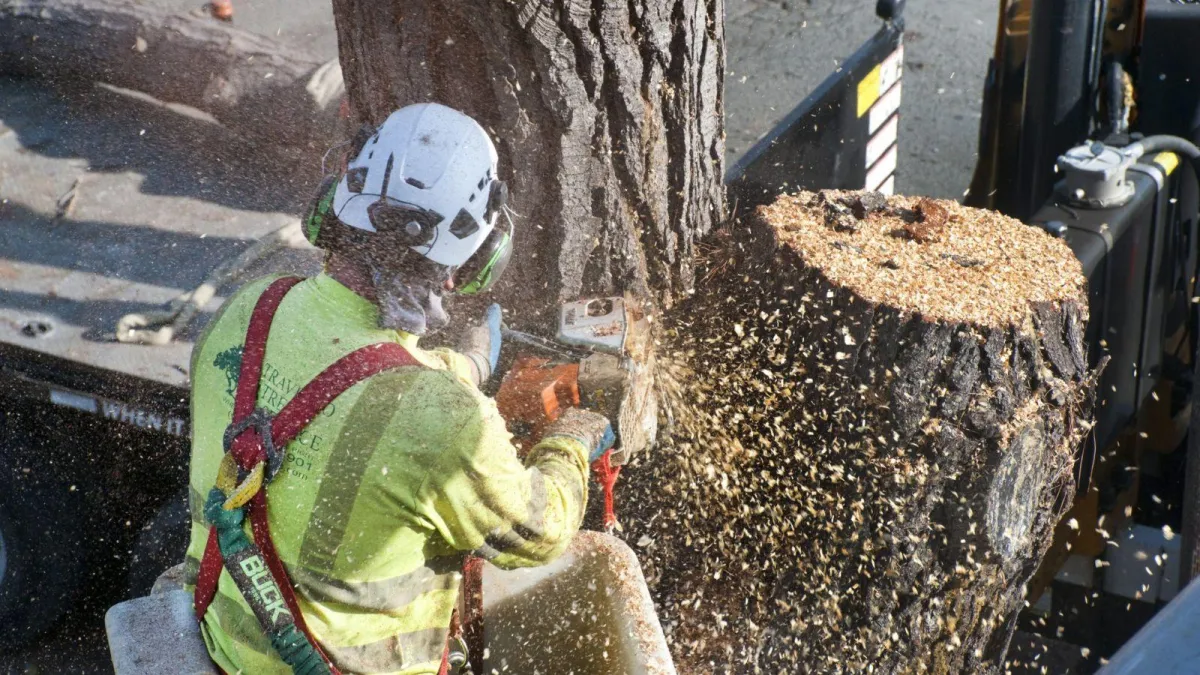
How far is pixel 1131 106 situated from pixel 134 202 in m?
3.54

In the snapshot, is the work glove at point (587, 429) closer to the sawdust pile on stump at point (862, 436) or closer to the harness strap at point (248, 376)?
the sawdust pile on stump at point (862, 436)

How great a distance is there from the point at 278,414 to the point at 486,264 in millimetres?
547

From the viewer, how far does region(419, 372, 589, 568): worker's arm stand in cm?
206

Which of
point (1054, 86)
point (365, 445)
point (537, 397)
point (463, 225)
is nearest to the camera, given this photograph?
point (365, 445)

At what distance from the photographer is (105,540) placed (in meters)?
3.89

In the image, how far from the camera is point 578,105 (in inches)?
100

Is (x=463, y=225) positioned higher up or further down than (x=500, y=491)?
higher up

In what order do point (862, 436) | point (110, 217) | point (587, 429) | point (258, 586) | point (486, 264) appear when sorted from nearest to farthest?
point (258, 586)
point (486, 264)
point (587, 429)
point (862, 436)
point (110, 217)

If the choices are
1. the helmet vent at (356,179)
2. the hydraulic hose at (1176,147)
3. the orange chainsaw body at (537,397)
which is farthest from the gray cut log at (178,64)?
the hydraulic hose at (1176,147)

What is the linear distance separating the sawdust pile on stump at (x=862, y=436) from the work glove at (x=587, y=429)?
0.38 metres

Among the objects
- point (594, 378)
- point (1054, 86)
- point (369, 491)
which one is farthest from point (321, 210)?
point (1054, 86)

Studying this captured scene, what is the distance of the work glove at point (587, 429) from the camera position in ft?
8.07

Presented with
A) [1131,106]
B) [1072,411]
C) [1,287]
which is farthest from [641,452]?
[1131,106]

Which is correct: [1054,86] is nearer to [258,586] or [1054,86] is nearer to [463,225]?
[463,225]
